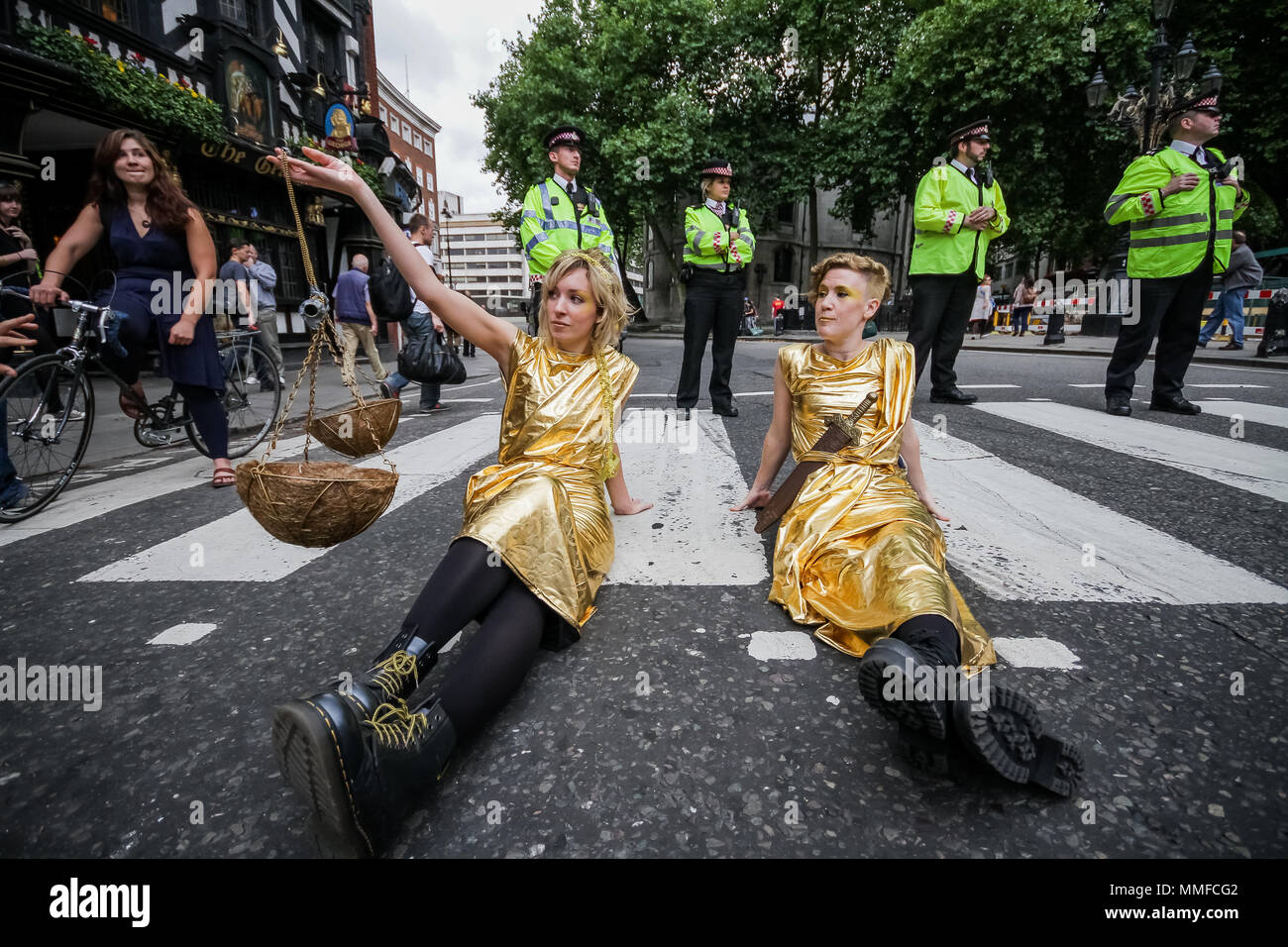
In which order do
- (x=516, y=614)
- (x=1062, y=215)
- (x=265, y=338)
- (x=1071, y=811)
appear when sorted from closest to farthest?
(x=1071, y=811), (x=516, y=614), (x=265, y=338), (x=1062, y=215)

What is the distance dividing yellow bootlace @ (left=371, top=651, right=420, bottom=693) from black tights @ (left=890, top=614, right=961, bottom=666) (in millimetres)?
1127

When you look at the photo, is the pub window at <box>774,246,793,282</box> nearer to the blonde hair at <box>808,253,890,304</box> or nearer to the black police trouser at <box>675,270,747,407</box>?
the black police trouser at <box>675,270,747,407</box>

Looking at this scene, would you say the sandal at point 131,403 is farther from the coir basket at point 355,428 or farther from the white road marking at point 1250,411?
the white road marking at point 1250,411

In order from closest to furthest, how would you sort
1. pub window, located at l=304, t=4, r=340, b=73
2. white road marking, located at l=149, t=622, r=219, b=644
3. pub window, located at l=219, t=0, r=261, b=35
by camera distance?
white road marking, located at l=149, t=622, r=219, b=644, pub window, located at l=219, t=0, r=261, b=35, pub window, located at l=304, t=4, r=340, b=73

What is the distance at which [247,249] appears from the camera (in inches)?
372

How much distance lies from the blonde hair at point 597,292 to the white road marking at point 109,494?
8.79 ft

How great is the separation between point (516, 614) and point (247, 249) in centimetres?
1031

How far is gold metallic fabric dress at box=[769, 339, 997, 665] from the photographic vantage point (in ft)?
5.47

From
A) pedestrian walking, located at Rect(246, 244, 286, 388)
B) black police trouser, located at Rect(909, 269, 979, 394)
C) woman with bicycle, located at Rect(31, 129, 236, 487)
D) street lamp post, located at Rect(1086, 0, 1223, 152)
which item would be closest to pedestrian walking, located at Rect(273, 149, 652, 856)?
woman with bicycle, located at Rect(31, 129, 236, 487)

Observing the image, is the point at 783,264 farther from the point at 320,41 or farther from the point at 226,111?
the point at 226,111

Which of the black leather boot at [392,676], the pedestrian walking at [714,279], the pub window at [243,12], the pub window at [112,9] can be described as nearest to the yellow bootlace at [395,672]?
the black leather boot at [392,676]

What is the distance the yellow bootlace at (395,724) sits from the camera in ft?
3.94
